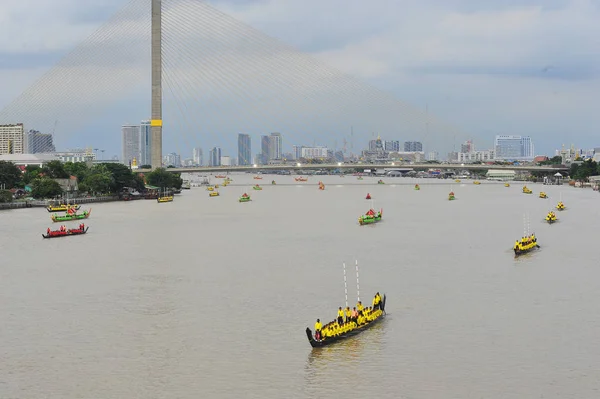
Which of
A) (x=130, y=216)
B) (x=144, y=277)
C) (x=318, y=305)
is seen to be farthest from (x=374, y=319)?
(x=130, y=216)

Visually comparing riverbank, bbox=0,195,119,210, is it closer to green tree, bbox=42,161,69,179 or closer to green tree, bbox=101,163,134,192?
green tree, bbox=101,163,134,192

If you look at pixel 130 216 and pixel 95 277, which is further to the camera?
pixel 130 216

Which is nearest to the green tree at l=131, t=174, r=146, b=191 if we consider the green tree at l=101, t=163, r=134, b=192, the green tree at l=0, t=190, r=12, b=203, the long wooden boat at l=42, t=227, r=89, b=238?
the green tree at l=101, t=163, r=134, b=192

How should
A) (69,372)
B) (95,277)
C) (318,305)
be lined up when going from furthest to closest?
(95,277) < (318,305) < (69,372)

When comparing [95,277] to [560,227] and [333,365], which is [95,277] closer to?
[333,365]

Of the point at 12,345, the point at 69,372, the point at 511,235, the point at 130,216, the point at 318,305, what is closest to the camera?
the point at 69,372

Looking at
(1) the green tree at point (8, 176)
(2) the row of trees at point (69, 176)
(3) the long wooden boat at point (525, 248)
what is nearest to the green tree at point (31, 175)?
(2) the row of trees at point (69, 176)

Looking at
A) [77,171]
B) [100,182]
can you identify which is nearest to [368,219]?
[100,182]

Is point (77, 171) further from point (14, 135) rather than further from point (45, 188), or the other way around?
point (14, 135)
